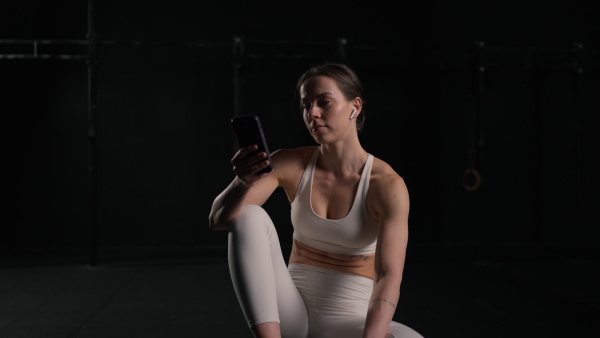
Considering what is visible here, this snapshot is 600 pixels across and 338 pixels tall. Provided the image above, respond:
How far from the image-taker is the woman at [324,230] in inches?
59.0

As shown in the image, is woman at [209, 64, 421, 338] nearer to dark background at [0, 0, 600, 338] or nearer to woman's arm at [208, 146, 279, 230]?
woman's arm at [208, 146, 279, 230]

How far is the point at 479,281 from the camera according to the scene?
390cm

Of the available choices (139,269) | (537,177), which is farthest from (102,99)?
(537,177)

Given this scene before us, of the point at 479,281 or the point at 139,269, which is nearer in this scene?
the point at 479,281

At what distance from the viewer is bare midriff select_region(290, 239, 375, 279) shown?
5.60 feet

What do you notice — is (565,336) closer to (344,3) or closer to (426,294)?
(426,294)

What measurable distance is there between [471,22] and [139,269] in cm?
355

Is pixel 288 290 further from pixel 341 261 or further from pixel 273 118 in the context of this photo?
pixel 273 118

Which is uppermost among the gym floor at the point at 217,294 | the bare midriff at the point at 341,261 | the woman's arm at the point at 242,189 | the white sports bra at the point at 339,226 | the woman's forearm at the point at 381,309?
the woman's arm at the point at 242,189

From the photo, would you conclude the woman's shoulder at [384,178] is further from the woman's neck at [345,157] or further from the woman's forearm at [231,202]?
the woman's forearm at [231,202]

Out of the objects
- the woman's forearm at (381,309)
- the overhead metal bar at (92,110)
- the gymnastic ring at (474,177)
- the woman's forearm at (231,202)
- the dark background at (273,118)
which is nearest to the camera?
the woman's forearm at (381,309)

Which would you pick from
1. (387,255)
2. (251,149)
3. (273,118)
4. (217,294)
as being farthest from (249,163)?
(273,118)

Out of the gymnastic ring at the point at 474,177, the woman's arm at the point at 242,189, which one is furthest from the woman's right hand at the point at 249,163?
the gymnastic ring at the point at 474,177

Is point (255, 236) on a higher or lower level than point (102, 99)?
lower
